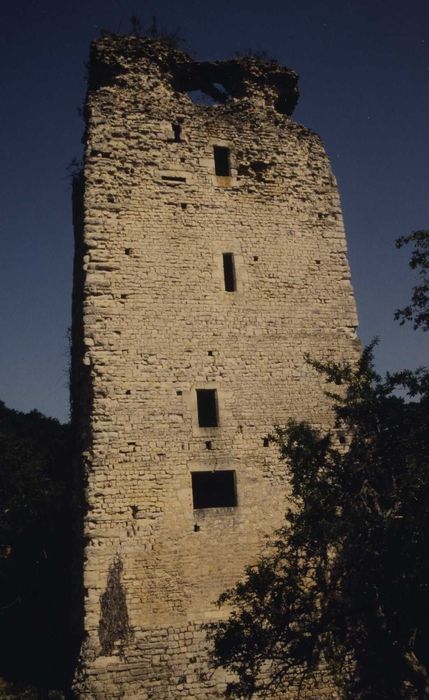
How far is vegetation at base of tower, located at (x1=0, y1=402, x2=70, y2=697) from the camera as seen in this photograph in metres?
11.0

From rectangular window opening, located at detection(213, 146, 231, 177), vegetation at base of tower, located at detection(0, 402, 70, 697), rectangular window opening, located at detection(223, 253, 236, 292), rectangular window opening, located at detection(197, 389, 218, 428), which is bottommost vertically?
vegetation at base of tower, located at detection(0, 402, 70, 697)

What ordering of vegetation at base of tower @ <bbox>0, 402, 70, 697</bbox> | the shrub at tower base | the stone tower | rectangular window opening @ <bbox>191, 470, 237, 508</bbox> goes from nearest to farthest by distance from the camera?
1. the shrub at tower base
2. the stone tower
3. rectangular window opening @ <bbox>191, 470, 237, 508</bbox>
4. vegetation at base of tower @ <bbox>0, 402, 70, 697</bbox>

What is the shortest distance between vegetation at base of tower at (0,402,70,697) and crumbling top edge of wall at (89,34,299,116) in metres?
8.62

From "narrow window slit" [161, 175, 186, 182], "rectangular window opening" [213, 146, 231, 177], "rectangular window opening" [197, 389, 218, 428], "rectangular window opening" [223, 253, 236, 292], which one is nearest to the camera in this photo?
"rectangular window opening" [197, 389, 218, 428]

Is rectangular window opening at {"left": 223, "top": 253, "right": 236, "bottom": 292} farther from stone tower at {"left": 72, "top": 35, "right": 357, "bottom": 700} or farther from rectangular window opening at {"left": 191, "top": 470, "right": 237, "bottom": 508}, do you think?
rectangular window opening at {"left": 191, "top": 470, "right": 237, "bottom": 508}

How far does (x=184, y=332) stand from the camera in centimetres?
946

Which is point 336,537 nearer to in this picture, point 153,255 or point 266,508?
point 266,508

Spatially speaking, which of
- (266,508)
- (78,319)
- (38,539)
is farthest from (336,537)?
(38,539)

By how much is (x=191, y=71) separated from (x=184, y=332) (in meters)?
6.31

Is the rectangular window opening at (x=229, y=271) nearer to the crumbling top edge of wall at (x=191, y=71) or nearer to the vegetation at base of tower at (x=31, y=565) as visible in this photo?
the crumbling top edge of wall at (x=191, y=71)

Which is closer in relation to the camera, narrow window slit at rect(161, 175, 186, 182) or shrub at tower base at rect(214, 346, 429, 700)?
shrub at tower base at rect(214, 346, 429, 700)

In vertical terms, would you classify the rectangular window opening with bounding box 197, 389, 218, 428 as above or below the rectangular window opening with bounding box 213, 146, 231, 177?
below

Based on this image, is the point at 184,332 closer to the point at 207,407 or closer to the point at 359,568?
the point at 207,407

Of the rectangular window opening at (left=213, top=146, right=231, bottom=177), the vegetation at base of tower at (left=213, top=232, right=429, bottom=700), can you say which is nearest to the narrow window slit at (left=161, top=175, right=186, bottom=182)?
the rectangular window opening at (left=213, top=146, right=231, bottom=177)
